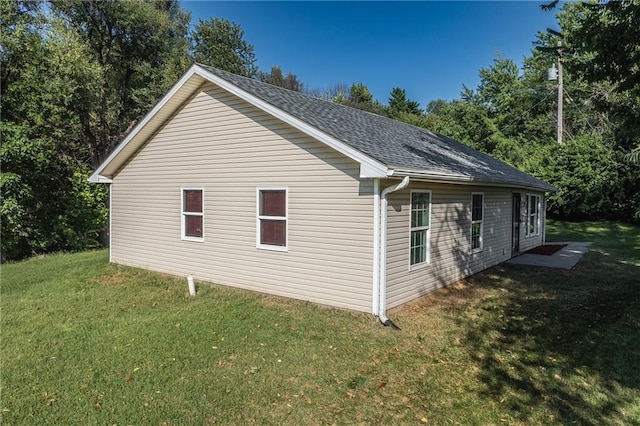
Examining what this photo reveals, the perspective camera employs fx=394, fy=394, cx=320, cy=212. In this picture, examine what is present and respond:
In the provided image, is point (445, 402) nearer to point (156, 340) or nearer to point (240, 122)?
point (156, 340)

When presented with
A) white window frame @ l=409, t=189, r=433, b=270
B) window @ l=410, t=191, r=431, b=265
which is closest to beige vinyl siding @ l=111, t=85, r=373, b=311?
white window frame @ l=409, t=189, r=433, b=270

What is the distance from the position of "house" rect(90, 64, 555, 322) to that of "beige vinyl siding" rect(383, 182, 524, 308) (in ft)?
0.13

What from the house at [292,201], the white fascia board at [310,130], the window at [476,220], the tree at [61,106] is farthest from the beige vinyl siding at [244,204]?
the tree at [61,106]

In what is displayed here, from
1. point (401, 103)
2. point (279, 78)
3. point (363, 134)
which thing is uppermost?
point (279, 78)

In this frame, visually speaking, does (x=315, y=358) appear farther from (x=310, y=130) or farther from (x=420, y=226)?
(x=310, y=130)

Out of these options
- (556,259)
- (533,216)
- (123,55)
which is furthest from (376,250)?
(123,55)

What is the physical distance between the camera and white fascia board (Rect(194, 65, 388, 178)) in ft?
20.2

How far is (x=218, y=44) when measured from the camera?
28656 millimetres

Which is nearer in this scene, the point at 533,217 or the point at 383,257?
the point at 383,257

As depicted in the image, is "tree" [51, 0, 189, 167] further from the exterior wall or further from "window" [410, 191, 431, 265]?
the exterior wall

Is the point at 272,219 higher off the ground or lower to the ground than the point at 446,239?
higher

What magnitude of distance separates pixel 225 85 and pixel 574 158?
805 inches

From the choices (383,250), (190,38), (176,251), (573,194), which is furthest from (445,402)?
(190,38)

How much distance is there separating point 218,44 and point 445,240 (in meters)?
26.0
